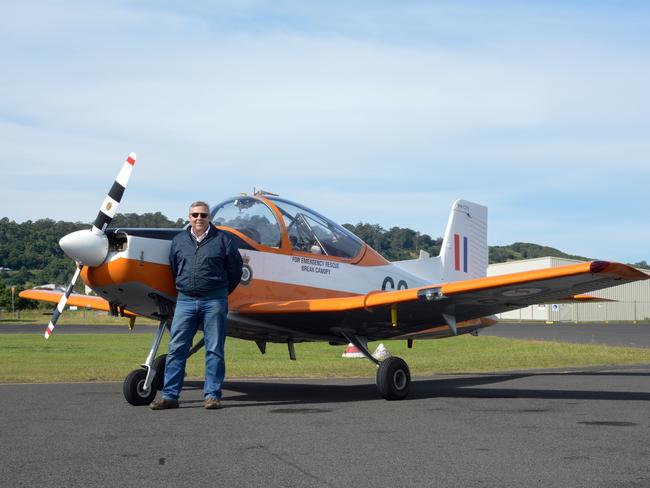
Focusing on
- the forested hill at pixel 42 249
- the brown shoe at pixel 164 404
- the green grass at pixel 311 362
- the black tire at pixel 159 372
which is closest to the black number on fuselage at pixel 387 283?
the green grass at pixel 311 362

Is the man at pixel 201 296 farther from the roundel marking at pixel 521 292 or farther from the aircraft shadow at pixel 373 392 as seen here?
the roundel marking at pixel 521 292

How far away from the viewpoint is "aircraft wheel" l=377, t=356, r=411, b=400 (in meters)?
9.50

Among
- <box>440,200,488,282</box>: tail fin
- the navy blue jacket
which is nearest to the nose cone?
the navy blue jacket

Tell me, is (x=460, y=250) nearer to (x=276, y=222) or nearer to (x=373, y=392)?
(x=373, y=392)

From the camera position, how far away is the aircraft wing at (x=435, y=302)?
8.31 meters

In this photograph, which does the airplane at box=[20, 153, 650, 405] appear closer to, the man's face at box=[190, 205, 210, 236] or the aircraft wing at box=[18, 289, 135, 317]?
the aircraft wing at box=[18, 289, 135, 317]

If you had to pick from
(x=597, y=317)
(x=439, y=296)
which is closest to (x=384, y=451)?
(x=439, y=296)

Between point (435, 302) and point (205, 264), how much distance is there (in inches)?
117

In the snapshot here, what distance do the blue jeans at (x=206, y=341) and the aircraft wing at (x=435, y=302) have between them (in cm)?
122

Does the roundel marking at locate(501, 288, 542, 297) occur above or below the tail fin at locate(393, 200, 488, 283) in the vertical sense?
below

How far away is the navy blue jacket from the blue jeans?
0.13m

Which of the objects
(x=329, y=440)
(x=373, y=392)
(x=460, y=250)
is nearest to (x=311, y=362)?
(x=460, y=250)

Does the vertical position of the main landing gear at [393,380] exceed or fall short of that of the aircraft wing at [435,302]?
it falls short

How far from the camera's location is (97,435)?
6215 mm
